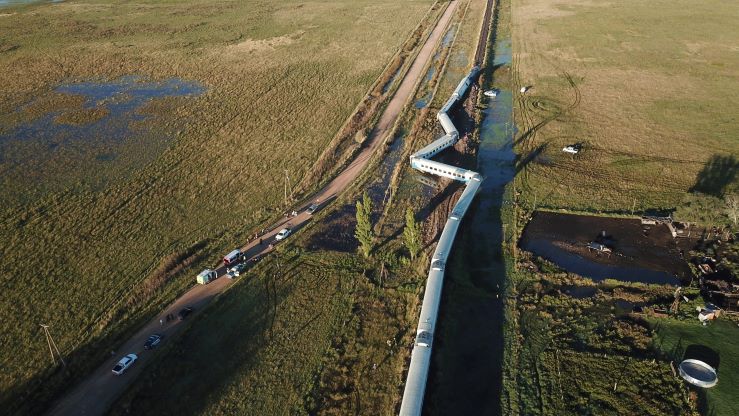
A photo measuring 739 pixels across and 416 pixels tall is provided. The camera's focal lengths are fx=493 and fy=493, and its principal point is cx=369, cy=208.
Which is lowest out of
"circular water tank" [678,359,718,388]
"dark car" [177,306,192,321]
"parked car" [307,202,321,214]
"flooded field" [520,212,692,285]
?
"circular water tank" [678,359,718,388]

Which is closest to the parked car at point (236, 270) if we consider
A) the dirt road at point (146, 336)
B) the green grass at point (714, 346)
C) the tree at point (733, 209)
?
the dirt road at point (146, 336)

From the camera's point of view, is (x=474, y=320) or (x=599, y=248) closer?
(x=474, y=320)

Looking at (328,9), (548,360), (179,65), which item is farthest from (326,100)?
(328,9)

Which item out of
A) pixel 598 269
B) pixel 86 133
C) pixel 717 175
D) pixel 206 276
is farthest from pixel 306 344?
pixel 86 133

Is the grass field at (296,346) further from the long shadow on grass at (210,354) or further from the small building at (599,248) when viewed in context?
the small building at (599,248)

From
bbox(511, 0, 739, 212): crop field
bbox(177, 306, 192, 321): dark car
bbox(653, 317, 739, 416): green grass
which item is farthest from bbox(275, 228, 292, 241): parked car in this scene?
bbox(653, 317, 739, 416): green grass

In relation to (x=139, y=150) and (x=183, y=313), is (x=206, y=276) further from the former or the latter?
(x=139, y=150)

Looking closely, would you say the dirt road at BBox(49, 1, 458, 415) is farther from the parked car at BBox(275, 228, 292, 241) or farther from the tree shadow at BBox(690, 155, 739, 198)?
the tree shadow at BBox(690, 155, 739, 198)
